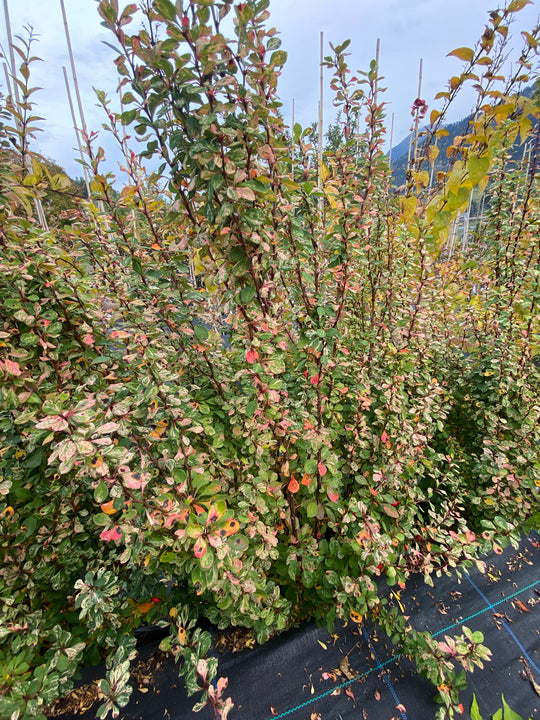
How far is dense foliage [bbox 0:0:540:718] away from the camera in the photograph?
3.43 feet

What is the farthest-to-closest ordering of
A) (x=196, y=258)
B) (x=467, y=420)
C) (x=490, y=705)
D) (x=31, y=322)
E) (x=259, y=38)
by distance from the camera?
(x=467, y=420), (x=490, y=705), (x=196, y=258), (x=31, y=322), (x=259, y=38)

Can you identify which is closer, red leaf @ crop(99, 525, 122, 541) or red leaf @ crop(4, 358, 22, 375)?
red leaf @ crop(4, 358, 22, 375)

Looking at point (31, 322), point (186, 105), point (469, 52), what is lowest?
point (31, 322)

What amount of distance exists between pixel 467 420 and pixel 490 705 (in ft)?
5.18

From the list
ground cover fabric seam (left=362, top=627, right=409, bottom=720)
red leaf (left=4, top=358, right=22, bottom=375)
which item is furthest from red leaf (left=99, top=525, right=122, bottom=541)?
ground cover fabric seam (left=362, top=627, right=409, bottom=720)

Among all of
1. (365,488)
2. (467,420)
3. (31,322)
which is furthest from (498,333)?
(31,322)

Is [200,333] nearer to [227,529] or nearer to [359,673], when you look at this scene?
[227,529]

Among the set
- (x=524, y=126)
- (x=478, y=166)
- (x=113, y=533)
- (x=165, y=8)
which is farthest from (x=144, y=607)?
(x=524, y=126)

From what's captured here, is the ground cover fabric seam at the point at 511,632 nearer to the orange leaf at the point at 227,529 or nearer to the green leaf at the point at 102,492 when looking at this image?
the orange leaf at the point at 227,529

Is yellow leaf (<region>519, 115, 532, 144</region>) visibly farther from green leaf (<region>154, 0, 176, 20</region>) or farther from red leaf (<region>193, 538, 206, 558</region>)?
red leaf (<region>193, 538, 206, 558</region>)

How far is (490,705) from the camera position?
1.62 metres

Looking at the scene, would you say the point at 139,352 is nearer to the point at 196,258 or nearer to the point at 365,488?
the point at 196,258

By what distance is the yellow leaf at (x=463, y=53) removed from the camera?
4.27 feet

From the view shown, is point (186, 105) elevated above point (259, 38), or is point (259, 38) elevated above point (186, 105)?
point (259, 38)
